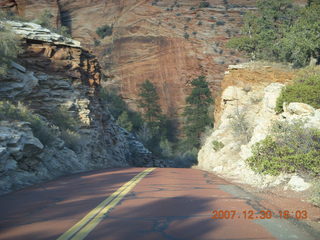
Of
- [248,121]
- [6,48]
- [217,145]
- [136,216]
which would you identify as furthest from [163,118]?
[136,216]

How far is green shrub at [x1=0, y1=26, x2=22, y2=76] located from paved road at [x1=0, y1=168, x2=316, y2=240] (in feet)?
33.8

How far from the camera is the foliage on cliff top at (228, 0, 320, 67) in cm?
2822

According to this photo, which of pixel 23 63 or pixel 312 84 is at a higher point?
pixel 23 63

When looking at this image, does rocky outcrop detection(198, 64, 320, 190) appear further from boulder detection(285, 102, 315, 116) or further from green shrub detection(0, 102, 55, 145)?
green shrub detection(0, 102, 55, 145)

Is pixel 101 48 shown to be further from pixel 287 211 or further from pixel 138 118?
pixel 287 211

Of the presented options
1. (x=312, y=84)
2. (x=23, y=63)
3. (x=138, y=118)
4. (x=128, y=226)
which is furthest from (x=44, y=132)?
(x=138, y=118)

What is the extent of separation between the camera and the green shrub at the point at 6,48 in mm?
17509

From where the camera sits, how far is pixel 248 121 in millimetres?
26328

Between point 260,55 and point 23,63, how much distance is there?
81.2 ft

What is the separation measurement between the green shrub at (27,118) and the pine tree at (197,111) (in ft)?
118

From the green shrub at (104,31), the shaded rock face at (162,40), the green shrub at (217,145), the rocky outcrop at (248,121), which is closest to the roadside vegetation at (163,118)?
the shaded rock face at (162,40)

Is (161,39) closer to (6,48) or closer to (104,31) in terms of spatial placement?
(104,31)

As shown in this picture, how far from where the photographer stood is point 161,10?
2603 inches
